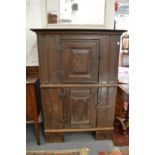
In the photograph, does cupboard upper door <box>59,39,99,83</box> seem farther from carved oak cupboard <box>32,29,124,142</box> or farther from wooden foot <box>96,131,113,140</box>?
wooden foot <box>96,131,113,140</box>

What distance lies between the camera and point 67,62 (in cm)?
202

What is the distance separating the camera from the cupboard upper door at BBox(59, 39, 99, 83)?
1988mm

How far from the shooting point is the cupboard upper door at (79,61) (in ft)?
6.52

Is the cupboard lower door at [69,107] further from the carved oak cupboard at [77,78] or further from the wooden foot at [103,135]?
the wooden foot at [103,135]

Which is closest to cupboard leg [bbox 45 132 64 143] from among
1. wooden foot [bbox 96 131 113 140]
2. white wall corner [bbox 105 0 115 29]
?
wooden foot [bbox 96 131 113 140]

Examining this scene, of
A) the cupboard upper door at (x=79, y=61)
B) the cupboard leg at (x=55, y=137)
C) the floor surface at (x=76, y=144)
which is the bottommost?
the floor surface at (x=76, y=144)

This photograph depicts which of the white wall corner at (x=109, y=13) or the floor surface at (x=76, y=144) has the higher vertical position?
the white wall corner at (x=109, y=13)

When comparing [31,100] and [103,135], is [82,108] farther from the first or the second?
[31,100]

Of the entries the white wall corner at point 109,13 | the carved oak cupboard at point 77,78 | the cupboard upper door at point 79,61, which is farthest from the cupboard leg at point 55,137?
the white wall corner at point 109,13
